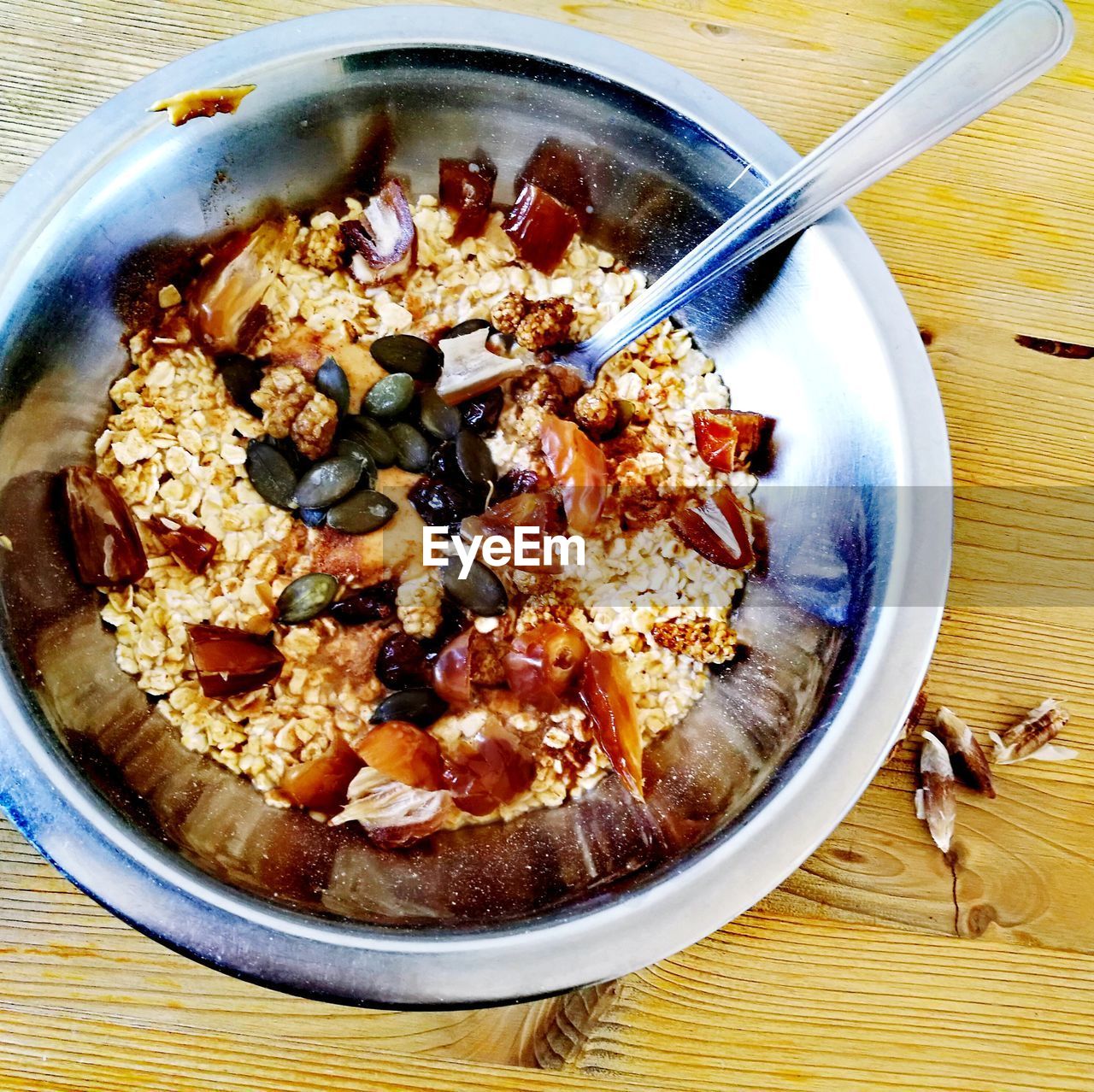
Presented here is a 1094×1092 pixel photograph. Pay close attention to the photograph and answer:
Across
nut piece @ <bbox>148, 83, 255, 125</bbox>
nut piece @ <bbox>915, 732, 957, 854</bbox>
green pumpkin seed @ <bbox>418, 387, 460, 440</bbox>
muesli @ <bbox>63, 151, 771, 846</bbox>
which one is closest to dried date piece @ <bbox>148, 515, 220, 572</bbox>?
muesli @ <bbox>63, 151, 771, 846</bbox>

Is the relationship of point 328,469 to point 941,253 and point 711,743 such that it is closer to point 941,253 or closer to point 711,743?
point 711,743

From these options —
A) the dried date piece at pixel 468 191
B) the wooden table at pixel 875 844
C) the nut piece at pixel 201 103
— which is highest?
the nut piece at pixel 201 103

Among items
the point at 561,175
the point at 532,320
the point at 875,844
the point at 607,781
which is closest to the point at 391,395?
the point at 532,320

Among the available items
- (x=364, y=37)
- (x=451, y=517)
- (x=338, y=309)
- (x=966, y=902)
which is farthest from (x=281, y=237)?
(x=966, y=902)

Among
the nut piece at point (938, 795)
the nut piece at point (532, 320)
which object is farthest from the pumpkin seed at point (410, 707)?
the nut piece at point (938, 795)

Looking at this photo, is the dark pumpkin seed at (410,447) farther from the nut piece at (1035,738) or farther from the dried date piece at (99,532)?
the nut piece at (1035,738)

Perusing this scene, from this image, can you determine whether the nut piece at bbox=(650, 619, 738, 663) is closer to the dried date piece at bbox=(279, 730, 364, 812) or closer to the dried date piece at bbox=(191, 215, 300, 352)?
the dried date piece at bbox=(279, 730, 364, 812)

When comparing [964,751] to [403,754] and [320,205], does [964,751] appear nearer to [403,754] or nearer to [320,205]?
[403,754]
